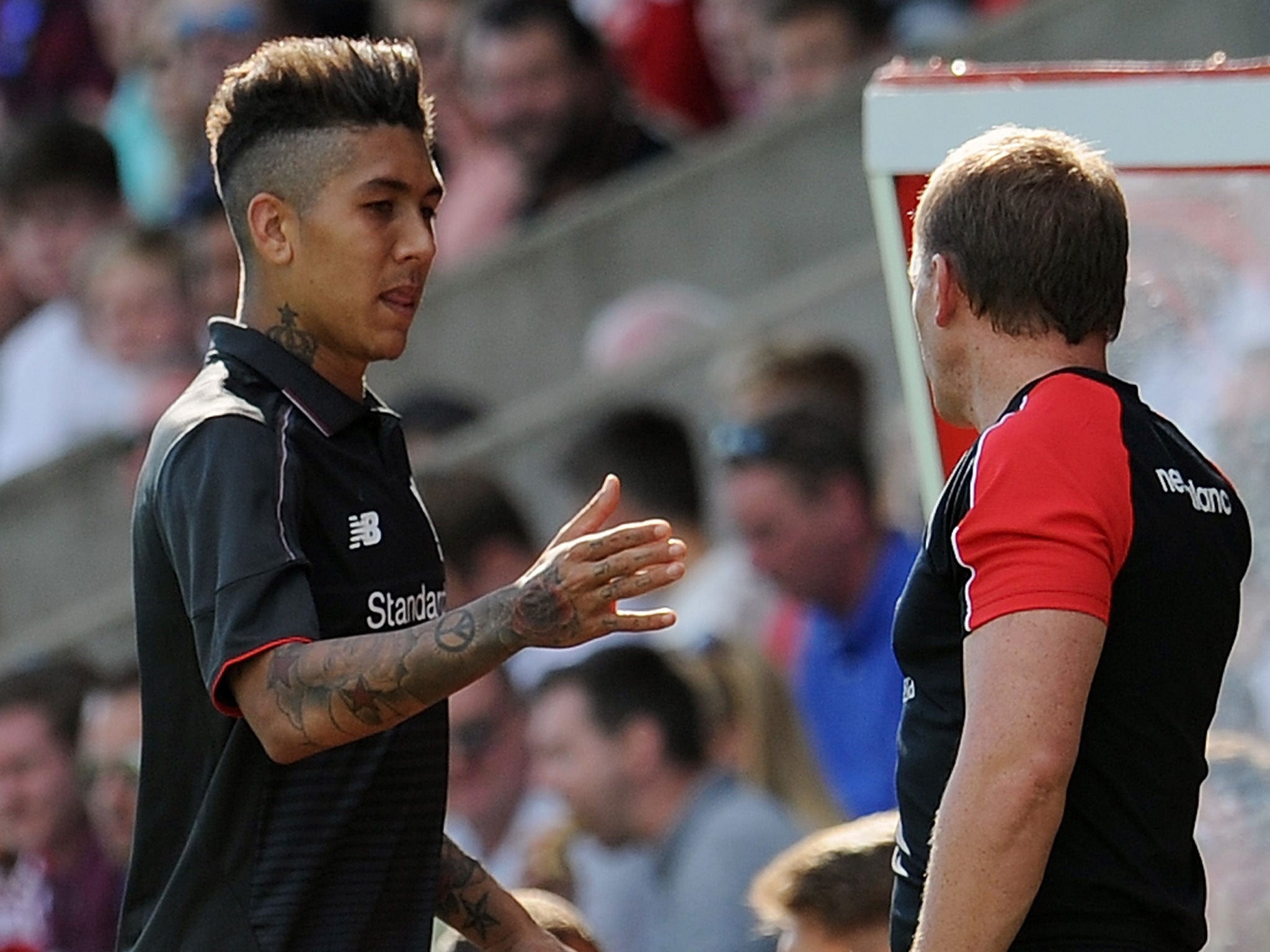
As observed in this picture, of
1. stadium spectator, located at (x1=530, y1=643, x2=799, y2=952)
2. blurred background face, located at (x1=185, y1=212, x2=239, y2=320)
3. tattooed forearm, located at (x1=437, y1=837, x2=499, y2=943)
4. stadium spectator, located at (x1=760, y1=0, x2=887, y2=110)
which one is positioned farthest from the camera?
blurred background face, located at (x1=185, y1=212, x2=239, y2=320)

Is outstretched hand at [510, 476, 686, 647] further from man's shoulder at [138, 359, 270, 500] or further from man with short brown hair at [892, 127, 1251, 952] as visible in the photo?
man's shoulder at [138, 359, 270, 500]

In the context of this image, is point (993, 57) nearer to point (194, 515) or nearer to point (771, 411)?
point (771, 411)

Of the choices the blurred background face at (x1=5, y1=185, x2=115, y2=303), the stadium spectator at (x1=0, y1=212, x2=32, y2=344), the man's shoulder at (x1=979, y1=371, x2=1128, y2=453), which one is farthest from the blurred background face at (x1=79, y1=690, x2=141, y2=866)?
the man's shoulder at (x1=979, y1=371, x2=1128, y2=453)

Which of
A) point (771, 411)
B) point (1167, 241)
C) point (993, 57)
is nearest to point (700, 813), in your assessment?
point (771, 411)

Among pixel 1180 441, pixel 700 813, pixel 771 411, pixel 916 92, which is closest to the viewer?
pixel 1180 441

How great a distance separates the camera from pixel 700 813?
578cm

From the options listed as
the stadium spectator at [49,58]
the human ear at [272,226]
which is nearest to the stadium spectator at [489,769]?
the human ear at [272,226]

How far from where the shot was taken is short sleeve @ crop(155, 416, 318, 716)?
101 inches

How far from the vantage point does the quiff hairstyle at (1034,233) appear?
8.32 ft

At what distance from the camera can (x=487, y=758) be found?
6500 millimetres

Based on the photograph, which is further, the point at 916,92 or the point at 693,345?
the point at 693,345

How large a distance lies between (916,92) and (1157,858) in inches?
56.6

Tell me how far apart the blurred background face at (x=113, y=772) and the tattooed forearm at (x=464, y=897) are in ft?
12.0

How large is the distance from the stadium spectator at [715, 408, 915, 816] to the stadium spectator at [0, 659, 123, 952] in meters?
2.07
